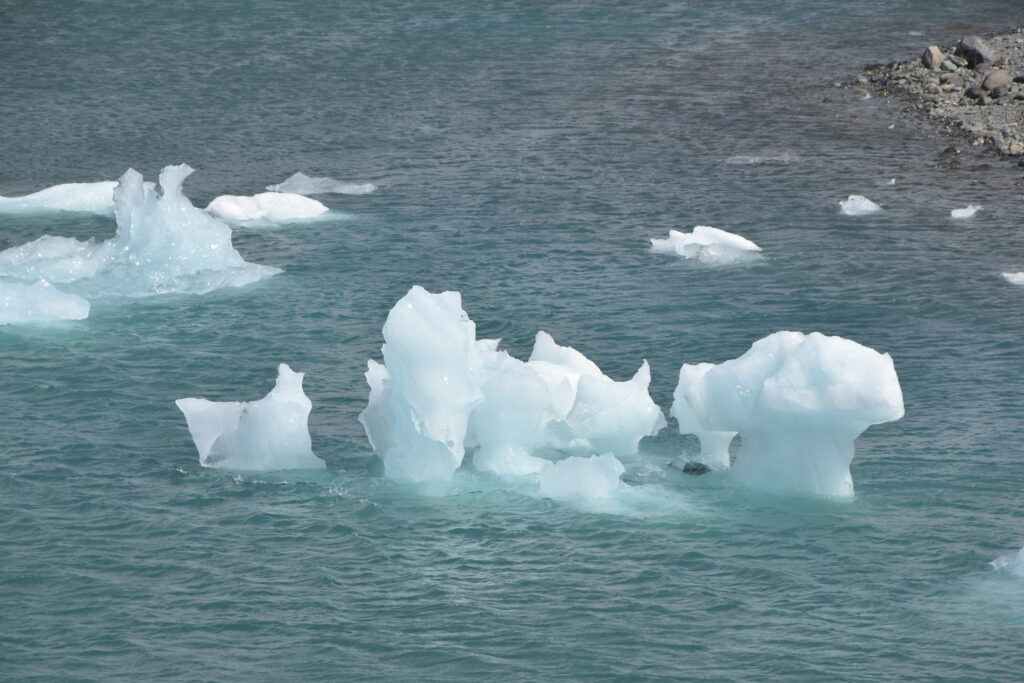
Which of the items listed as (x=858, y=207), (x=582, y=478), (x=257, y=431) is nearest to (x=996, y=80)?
(x=858, y=207)

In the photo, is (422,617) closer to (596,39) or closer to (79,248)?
(79,248)

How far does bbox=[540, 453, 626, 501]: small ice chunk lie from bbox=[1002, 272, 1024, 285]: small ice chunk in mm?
11350

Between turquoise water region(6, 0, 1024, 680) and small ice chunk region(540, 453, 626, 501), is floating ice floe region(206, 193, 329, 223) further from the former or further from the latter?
small ice chunk region(540, 453, 626, 501)

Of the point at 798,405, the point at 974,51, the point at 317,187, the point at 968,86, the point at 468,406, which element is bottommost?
the point at 468,406

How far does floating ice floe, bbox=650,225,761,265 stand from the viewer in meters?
28.2

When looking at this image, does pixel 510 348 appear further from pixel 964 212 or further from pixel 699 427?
pixel 964 212

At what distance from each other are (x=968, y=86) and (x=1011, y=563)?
27.9 metres

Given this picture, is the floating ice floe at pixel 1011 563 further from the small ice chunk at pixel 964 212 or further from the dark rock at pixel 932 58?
the dark rock at pixel 932 58

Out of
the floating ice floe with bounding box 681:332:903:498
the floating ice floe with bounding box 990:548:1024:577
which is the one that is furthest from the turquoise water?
the floating ice floe with bounding box 681:332:903:498

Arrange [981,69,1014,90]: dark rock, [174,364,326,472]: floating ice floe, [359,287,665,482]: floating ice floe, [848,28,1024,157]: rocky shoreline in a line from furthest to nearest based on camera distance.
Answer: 1. [981,69,1014,90]: dark rock
2. [848,28,1024,157]: rocky shoreline
3. [174,364,326,472]: floating ice floe
4. [359,287,665,482]: floating ice floe

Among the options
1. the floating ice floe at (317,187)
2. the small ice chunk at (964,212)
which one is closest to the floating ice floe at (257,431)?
the floating ice floe at (317,187)

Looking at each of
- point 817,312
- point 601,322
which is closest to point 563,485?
point 601,322

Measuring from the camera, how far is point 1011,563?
54.9ft

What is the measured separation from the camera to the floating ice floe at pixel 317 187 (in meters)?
33.7
